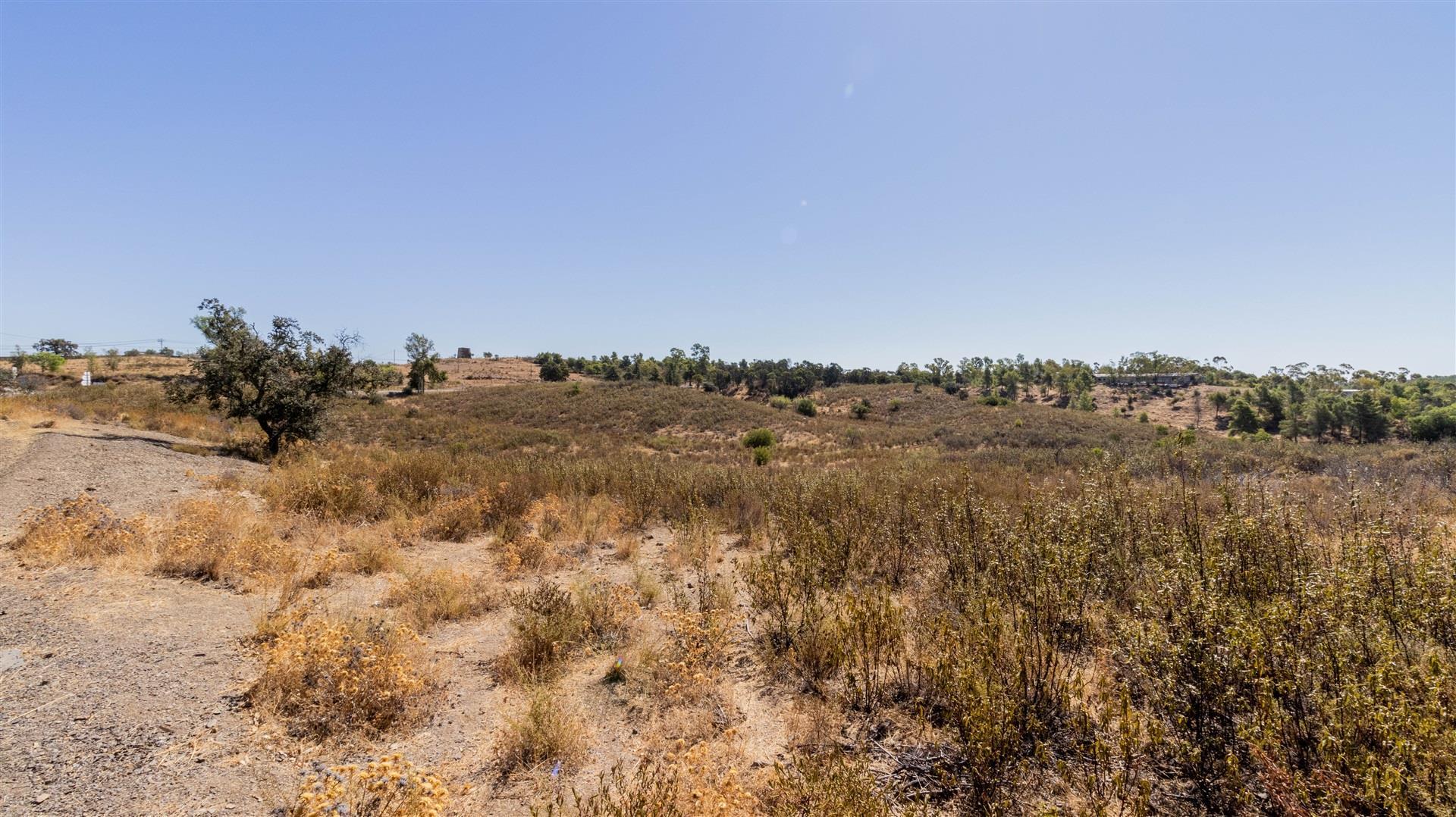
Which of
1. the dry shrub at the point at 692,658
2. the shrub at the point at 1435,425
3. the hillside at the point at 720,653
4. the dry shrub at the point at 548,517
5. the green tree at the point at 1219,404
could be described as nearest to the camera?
the hillside at the point at 720,653

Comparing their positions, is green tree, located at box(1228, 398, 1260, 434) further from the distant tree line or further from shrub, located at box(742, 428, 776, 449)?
shrub, located at box(742, 428, 776, 449)

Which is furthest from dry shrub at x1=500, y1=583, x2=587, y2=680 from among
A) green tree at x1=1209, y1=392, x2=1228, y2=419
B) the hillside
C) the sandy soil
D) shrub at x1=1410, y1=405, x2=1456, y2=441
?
green tree at x1=1209, y1=392, x2=1228, y2=419

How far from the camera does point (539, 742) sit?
3592 mm

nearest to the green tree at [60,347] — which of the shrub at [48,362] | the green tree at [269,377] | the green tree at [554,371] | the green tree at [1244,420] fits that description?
the shrub at [48,362]

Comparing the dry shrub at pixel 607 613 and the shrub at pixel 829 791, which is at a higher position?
the shrub at pixel 829 791

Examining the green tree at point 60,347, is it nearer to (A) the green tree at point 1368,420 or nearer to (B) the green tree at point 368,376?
(B) the green tree at point 368,376

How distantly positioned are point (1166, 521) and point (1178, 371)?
11714 cm

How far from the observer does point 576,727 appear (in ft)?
12.3

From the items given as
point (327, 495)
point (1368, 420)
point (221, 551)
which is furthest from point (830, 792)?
point (1368, 420)

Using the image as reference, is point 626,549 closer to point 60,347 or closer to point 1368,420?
point 1368,420

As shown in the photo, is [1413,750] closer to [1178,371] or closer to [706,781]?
[706,781]

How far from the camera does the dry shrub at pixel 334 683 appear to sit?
371 cm

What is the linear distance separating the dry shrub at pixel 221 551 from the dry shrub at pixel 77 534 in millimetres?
290

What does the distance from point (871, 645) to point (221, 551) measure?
288 inches
